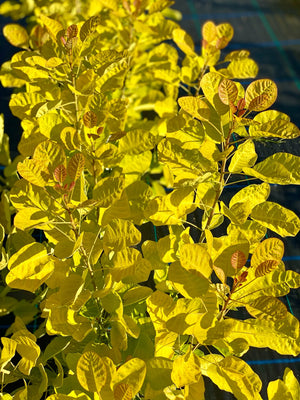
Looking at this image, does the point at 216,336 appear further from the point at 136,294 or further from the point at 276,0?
the point at 276,0

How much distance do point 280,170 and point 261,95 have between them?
0.14 meters

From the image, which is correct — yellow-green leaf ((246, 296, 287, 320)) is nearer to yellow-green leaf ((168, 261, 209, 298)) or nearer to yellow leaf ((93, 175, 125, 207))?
yellow-green leaf ((168, 261, 209, 298))

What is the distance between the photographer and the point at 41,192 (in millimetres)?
905

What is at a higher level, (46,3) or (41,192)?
(46,3)

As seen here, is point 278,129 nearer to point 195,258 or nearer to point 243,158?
point 243,158

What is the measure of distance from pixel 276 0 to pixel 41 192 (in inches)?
93.6

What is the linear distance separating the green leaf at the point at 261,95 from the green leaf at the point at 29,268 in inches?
17.9

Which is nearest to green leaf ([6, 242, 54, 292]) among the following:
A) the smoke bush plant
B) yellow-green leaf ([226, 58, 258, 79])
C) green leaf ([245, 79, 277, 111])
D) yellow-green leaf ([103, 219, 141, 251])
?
the smoke bush plant

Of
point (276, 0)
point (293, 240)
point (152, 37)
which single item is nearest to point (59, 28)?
point (152, 37)

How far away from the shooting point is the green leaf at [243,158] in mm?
930

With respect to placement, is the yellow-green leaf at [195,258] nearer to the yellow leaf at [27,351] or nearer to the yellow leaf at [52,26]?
the yellow leaf at [27,351]

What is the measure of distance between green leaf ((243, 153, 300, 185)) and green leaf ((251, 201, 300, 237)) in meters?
0.06

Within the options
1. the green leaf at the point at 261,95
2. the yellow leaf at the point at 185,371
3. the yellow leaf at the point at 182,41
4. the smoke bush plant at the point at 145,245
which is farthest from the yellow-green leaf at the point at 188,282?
the yellow leaf at the point at 182,41

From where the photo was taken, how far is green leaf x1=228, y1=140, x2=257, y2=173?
3.05ft
